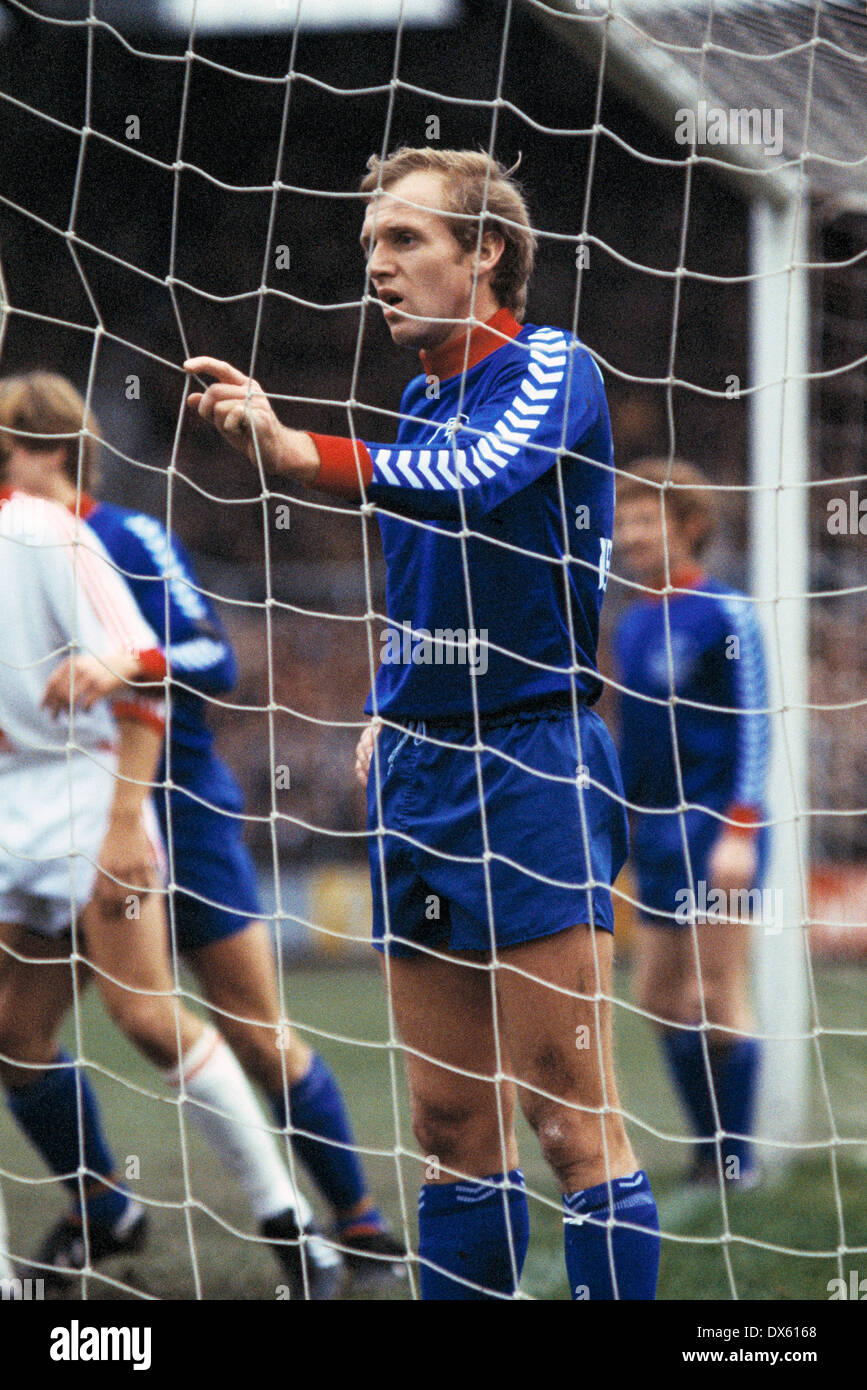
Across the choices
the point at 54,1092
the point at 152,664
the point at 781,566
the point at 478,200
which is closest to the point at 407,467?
the point at 478,200

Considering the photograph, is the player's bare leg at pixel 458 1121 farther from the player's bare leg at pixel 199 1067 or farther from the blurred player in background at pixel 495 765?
the player's bare leg at pixel 199 1067

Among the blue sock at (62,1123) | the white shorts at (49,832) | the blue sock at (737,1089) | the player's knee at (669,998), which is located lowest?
the blue sock at (62,1123)

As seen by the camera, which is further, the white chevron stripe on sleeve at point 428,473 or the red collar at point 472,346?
the red collar at point 472,346

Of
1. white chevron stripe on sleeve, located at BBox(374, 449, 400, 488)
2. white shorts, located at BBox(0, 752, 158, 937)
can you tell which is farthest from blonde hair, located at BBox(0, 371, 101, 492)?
white chevron stripe on sleeve, located at BBox(374, 449, 400, 488)

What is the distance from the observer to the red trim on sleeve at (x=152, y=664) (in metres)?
2.17

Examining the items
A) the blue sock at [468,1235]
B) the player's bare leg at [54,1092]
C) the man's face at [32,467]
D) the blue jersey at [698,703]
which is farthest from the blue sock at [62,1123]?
the blue jersey at [698,703]

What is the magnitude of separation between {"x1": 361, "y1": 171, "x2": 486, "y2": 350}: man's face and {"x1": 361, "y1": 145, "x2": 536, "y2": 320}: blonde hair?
1 cm

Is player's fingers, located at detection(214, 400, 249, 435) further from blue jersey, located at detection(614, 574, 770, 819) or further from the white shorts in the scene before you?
blue jersey, located at detection(614, 574, 770, 819)

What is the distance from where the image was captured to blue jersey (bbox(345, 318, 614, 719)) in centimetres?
157

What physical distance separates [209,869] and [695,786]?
99 centimetres
